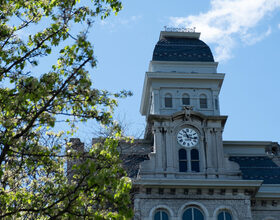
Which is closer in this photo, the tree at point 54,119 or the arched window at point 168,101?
the tree at point 54,119

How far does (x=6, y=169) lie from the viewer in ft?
47.7

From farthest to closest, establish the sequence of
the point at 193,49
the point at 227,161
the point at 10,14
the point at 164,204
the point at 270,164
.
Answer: the point at 193,49
the point at 270,164
the point at 227,161
the point at 164,204
the point at 10,14

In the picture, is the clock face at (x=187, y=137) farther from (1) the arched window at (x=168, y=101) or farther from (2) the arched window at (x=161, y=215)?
(2) the arched window at (x=161, y=215)

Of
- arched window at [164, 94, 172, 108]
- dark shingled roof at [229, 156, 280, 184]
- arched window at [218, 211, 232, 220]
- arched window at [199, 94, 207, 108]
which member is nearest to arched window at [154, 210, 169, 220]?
arched window at [218, 211, 232, 220]

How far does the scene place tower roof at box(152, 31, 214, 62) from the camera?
37.8 m

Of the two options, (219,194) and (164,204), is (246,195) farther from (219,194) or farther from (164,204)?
(164,204)

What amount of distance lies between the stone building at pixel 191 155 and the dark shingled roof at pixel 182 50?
0.22 feet

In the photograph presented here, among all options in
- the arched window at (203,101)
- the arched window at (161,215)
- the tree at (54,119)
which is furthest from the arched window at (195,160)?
the tree at (54,119)

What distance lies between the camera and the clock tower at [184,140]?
30.9m

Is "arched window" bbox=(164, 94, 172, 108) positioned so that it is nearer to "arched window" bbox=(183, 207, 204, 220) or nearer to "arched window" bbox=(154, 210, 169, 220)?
"arched window" bbox=(183, 207, 204, 220)

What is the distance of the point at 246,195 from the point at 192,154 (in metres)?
4.06

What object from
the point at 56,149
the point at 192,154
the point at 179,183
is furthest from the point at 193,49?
the point at 56,149

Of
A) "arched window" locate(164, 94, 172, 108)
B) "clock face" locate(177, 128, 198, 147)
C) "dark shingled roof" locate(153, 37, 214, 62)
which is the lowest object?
"clock face" locate(177, 128, 198, 147)

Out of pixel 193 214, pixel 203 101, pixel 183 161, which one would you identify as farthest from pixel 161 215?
pixel 203 101
